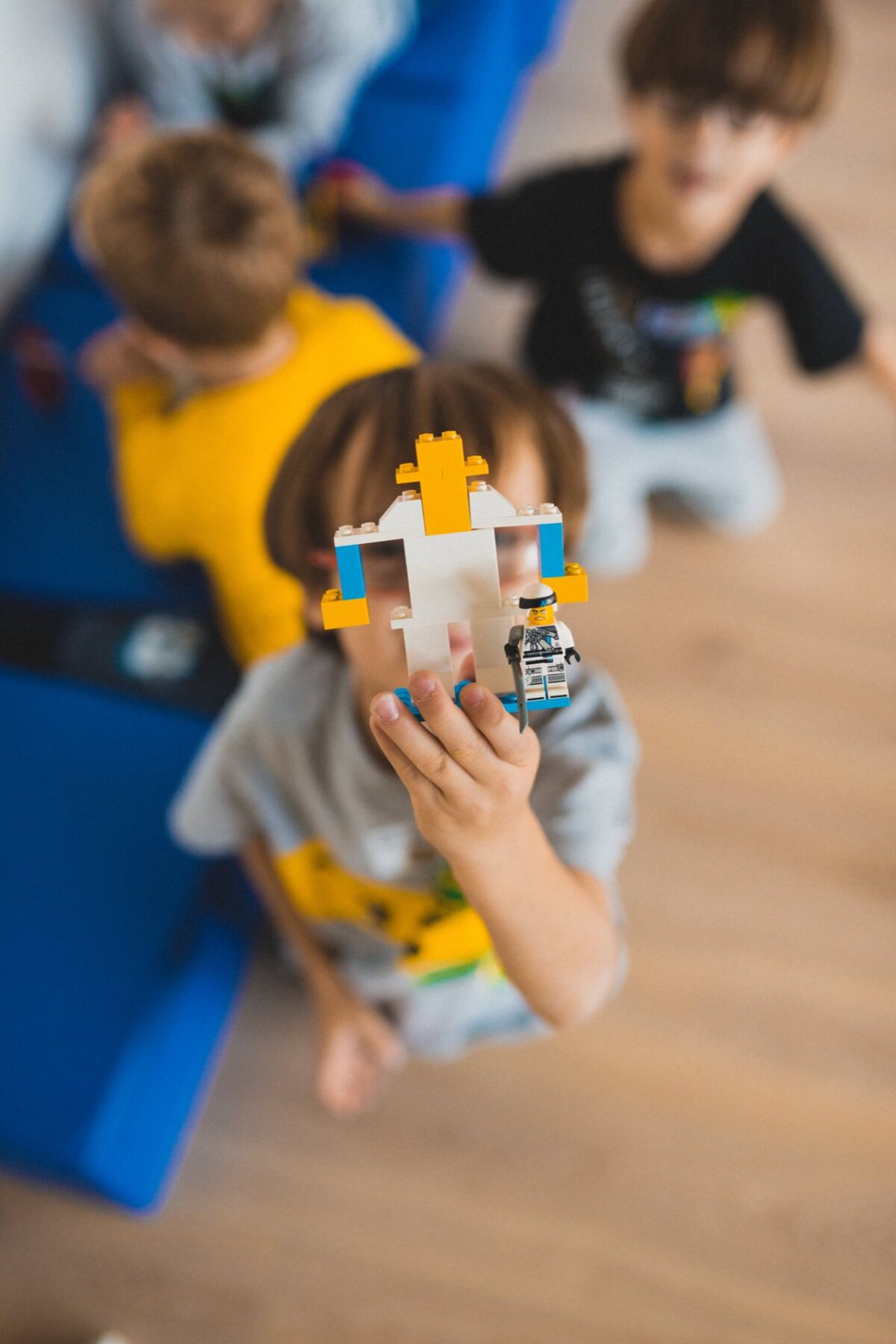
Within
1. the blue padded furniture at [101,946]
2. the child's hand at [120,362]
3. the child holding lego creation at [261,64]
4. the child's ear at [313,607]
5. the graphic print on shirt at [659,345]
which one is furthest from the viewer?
the child holding lego creation at [261,64]

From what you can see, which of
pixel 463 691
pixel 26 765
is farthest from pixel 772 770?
pixel 463 691

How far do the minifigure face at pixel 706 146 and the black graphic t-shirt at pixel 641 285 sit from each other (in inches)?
3.5

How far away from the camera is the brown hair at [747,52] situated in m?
0.95

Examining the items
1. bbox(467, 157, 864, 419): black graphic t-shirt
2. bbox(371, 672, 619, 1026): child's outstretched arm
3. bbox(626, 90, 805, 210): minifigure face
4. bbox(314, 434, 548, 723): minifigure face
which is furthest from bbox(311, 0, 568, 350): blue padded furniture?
bbox(371, 672, 619, 1026): child's outstretched arm

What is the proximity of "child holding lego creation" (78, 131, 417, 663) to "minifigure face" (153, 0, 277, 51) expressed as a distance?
1.10 feet

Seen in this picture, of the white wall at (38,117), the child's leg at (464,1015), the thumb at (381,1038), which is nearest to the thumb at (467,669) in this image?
the child's leg at (464,1015)

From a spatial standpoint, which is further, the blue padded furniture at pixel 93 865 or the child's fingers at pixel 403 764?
the blue padded furniture at pixel 93 865

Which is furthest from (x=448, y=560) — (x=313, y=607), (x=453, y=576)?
(x=313, y=607)

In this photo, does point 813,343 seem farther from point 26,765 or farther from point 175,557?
point 26,765

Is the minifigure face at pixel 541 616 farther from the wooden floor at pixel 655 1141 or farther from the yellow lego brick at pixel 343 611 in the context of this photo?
the wooden floor at pixel 655 1141

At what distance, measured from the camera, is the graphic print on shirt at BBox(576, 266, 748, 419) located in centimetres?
122

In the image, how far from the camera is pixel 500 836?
1.38 ft

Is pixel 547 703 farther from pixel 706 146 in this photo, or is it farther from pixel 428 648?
pixel 706 146

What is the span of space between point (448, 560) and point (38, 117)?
4.37 ft
